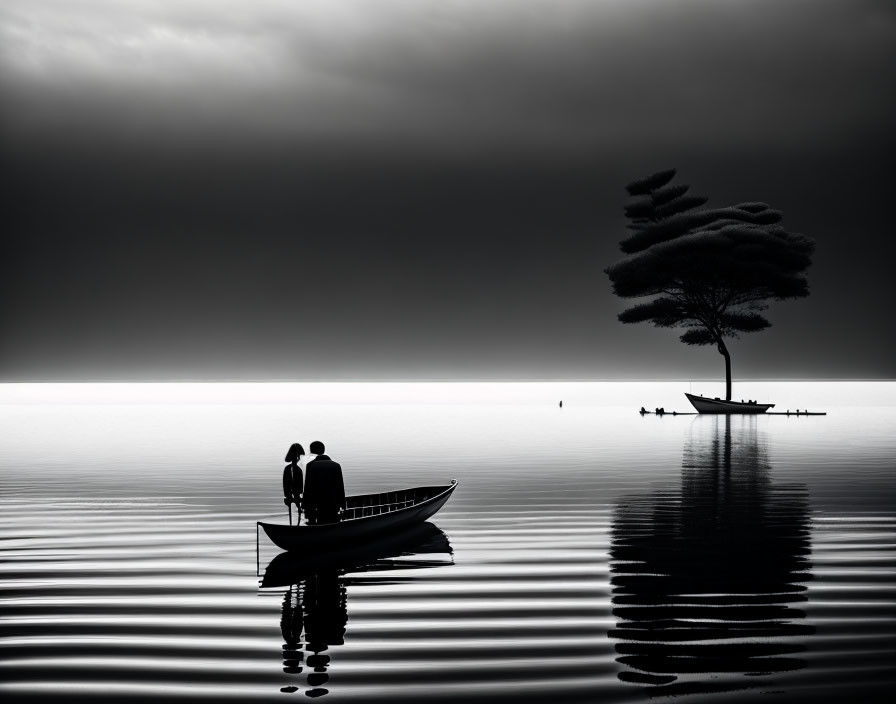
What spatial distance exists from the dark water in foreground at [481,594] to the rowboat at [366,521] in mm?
710

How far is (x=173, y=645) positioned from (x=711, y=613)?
22.8ft

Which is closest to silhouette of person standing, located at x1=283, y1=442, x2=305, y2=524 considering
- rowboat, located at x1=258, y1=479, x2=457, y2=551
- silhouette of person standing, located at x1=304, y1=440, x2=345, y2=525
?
silhouette of person standing, located at x1=304, y1=440, x2=345, y2=525

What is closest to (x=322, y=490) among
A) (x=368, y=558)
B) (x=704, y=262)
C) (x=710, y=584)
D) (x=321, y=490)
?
(x=321, y=490)

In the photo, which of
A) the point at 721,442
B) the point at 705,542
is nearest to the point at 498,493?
the point at 705,542

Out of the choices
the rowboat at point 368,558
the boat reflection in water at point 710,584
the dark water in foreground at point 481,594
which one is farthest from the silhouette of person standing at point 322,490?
the boat reflection in water at point 710,584

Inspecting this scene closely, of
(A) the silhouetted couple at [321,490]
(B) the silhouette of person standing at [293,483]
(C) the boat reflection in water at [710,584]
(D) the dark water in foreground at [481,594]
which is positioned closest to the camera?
(D) the dark water in foreground at [481,594]

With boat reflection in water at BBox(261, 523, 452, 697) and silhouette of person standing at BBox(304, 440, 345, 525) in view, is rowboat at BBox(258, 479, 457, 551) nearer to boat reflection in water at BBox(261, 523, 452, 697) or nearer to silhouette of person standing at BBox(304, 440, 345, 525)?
boat reflection in water at BBox(261, 523, 452, 697)

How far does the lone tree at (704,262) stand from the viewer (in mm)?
79625

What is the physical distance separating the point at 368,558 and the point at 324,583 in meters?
2.68

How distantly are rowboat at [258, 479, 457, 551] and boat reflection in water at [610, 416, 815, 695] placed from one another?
14.6 ft

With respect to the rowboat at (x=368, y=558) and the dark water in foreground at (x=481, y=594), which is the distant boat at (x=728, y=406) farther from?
the rowboat at (x=368, y=558)

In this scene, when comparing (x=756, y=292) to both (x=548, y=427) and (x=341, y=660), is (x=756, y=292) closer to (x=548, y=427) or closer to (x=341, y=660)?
(x=548, y=427)

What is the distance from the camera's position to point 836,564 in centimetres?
1712

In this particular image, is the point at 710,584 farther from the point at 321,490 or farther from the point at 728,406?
the point at 728,406
